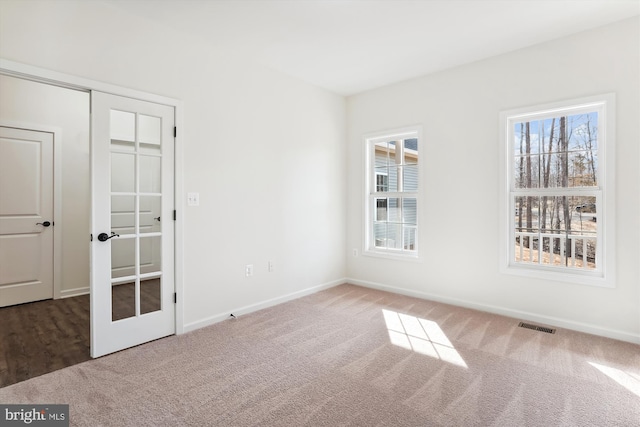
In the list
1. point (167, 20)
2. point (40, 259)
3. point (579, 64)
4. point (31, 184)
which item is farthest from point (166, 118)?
point (579, 64)

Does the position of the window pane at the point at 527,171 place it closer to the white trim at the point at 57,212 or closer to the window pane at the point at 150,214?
the window pane at the point at 150,214

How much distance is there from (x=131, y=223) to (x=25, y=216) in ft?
7.69

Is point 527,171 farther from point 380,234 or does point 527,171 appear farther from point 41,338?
point 41,338

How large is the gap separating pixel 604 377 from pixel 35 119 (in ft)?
20.0

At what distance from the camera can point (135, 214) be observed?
2770 millimetres

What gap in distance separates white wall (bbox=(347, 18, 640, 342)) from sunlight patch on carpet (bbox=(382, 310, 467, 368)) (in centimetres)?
78

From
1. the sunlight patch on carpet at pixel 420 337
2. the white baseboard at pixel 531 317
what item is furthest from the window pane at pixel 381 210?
the sunlight patch on carpet at pixel 420 337

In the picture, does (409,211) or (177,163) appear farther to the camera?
(409,211)

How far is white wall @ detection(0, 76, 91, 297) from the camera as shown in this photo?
4.05m

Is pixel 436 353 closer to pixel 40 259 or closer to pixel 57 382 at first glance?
pixel 57 382

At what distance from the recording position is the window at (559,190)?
298 centimetres

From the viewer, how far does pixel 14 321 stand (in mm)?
3361

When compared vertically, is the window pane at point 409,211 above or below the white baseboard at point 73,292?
above

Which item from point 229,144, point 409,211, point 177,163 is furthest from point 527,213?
point 177,163
